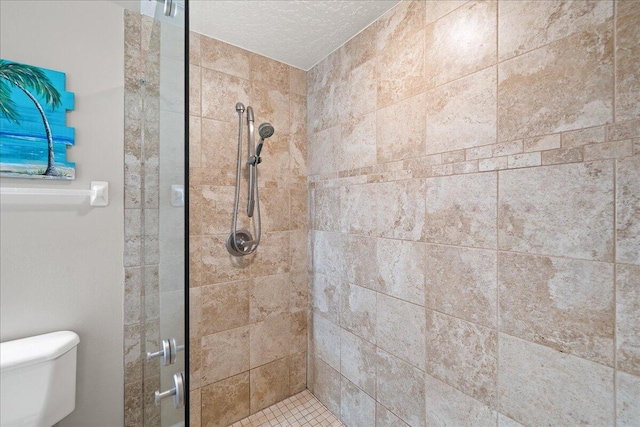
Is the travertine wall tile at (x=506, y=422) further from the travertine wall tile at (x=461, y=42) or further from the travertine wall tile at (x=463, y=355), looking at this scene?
the travertine wall tile at (x=461, y=42)

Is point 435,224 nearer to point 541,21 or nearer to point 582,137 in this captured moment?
point 582,137

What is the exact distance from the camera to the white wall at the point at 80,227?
1095mm

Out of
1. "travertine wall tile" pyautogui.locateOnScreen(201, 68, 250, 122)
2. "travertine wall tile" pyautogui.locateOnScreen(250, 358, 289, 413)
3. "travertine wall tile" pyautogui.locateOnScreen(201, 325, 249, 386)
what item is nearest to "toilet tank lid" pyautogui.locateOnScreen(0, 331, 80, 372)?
"travertine wall tile" pyautogui.locateOnScreen(201, 325, 249, 386)

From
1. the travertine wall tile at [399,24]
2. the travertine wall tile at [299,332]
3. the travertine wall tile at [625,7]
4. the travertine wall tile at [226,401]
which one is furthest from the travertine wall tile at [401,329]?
the travertine wall tile at [399,24]

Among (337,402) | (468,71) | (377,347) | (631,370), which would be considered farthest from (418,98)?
(337,402)

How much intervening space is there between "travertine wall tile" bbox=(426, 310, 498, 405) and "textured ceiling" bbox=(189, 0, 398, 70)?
55.7 inches

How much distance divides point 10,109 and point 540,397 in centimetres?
217

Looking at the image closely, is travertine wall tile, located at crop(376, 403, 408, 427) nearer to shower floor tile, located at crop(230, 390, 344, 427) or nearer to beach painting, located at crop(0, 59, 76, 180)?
shower floor tile, located at crop(230, 390, 344, 427)

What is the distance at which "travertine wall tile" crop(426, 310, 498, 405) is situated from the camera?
2.96 ft

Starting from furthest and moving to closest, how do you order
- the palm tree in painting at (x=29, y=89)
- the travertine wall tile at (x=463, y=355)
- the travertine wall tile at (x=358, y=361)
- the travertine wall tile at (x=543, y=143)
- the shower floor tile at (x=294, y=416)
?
the shower floor tile at (x=294, y=416) → the travertine wall tile at (x=358, y=361) → the palm tree in painting at (x=29, y=89) → the travertine wall tile at (x=463, y=355) → the travertine wall tile at (x=543, y=143)

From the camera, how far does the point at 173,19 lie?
0.79 meters

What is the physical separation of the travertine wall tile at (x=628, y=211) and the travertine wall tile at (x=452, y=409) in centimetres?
64

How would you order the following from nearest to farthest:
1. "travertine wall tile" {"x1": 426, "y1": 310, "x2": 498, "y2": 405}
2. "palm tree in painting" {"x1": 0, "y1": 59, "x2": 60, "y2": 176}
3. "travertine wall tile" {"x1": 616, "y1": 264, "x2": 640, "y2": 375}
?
"travertine wall tile" {"x1": 616, "y1": 264, "x2": 640, "y2": 375} < "travertine wall tile" {"x1": 426, "y1": 310, "x2": 498, "y2": 405} < "palm tree in painting" {"x1": 0, "y1": 59, "x2": 60, "y2": 176}

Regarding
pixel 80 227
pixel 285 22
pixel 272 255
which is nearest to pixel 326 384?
pixel 272 255
